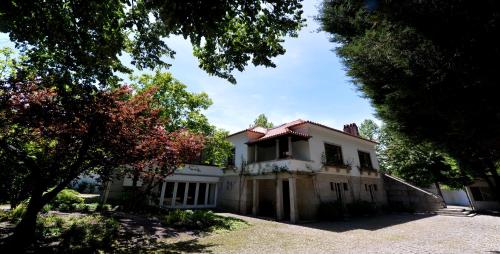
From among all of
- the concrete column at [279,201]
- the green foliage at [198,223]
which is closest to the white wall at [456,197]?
the concrete column at [279,201]

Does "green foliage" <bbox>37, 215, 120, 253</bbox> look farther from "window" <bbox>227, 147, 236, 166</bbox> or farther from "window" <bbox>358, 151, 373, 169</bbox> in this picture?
"window" <bbox>358, 151, 373, 169</bbox>

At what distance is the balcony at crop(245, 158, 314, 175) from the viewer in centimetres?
1595

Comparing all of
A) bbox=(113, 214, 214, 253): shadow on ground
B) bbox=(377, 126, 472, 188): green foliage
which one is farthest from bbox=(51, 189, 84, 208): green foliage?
bbox=(377, 126, 472, 188): green foliage

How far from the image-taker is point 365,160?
77.5 feet

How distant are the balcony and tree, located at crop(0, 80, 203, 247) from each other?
963cm

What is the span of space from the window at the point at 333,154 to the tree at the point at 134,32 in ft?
48.8

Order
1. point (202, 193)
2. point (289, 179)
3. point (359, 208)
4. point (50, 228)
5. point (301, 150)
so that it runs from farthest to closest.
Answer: point (202, 193), point (301, 150), point (359, 208), point (289, 179), point (50, 228)

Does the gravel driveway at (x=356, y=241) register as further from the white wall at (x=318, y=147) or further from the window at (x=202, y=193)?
the window at (x=202, y=193)

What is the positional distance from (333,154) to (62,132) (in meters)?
18.6

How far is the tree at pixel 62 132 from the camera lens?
7000 mm

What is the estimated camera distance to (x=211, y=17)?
4.54m

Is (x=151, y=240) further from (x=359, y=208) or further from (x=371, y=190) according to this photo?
(x=371, y=190)

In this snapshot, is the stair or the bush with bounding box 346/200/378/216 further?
the stair

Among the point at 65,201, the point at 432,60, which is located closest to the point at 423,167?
the point at 432,60
